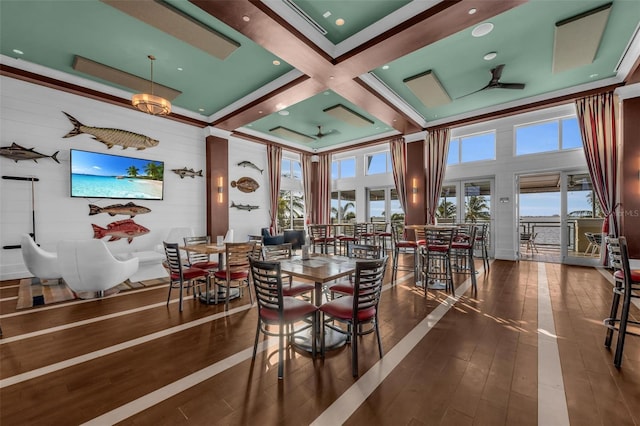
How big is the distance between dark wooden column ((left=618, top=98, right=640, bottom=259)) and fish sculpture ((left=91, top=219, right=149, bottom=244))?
10.1 meters

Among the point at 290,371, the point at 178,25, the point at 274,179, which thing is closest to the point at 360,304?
the point at 290,371

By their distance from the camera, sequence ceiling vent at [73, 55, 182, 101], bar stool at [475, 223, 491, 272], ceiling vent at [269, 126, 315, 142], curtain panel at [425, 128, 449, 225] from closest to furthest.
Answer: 1. ceiling vent at [73, 55, 182, 101]
2. bar stool at [475, 223, 491, 272]
3. curtain panel at [425, 128, 449, 225]
4. ceiling vent at [269, 126, 315, 142]

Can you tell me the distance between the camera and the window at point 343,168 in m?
10.3

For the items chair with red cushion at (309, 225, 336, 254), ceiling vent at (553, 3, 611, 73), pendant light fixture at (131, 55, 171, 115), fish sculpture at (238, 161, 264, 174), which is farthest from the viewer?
fish sculpture at (238, 161, 264, 174)

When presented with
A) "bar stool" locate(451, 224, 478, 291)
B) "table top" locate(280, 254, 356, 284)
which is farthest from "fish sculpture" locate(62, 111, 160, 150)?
"bar stool" locate(451, 224, 478, 291)

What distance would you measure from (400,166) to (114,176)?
295 inches

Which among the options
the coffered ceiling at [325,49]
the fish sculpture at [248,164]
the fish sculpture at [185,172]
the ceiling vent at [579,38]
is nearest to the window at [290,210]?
the fish sculpture at [248,164]

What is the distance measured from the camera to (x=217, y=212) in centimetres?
751

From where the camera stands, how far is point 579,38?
3.89 meters

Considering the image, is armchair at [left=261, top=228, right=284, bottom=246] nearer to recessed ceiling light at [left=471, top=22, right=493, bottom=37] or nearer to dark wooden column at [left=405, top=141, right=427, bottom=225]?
dark wooden column at [left=405, top=141, right=427, bottom=225]

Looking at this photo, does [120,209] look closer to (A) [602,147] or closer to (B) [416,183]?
(B) [416,183]

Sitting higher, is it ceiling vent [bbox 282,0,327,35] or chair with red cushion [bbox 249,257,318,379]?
ceiling vent [bbox 282,0,327,35]

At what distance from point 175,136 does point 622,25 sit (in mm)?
8542

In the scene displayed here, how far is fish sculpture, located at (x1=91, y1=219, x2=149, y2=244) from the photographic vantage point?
5645mm
